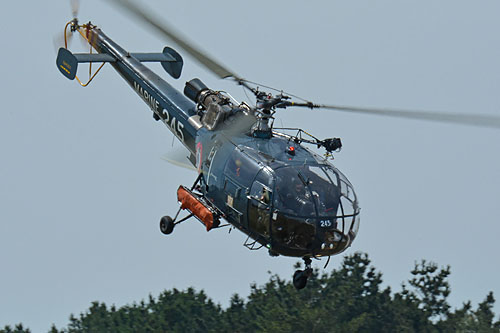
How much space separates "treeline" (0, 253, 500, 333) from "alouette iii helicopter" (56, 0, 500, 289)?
4335 cm

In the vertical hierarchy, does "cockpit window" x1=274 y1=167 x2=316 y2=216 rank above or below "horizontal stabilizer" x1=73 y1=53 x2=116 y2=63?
below

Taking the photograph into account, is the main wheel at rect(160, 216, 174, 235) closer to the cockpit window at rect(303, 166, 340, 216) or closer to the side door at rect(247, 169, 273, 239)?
the side door at rect(247, 169, 273, 239)

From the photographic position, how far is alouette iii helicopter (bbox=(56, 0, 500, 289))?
28125 mm

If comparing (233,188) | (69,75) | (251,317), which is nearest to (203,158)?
(233,188)

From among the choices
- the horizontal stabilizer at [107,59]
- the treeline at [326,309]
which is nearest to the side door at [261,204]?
the horizontal stabilizer at [107,59]

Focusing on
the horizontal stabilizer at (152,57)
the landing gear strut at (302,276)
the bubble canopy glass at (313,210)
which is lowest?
the landing gear strut at (302,276)

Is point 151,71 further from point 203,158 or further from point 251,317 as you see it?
point 251,317

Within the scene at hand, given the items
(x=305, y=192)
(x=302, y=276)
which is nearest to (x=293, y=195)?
(x=305, y=192)

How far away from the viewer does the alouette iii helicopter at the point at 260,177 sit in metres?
28.1

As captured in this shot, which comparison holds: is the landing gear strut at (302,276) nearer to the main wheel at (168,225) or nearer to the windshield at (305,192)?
the windshield at (305,192)

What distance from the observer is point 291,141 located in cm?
3025

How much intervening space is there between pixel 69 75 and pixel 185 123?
5.57m

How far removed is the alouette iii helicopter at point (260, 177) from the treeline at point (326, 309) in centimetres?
4335

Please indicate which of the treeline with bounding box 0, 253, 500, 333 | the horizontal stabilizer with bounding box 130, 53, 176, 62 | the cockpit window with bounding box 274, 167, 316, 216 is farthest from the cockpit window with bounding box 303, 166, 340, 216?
the treeline with bounding box 0, 253, 500, 333
